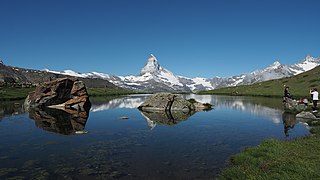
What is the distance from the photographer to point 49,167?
1867cm

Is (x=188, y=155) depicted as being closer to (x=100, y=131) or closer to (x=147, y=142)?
(x=147, y=142)

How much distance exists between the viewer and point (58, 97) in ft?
224

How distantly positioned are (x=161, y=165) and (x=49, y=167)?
739 centimetres

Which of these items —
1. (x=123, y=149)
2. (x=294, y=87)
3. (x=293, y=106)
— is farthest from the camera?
(x=294, y=87)

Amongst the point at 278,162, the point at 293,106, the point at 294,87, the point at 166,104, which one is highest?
the point at 294,87

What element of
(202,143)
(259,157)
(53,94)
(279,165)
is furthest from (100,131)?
(53,94)

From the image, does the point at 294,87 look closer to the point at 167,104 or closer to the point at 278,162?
the point at 167,104

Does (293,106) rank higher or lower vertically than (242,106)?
higher

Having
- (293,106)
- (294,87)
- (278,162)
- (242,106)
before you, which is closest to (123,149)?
(278,162)

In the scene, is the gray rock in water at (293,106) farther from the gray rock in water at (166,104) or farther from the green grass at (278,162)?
the green grass at (278,162)

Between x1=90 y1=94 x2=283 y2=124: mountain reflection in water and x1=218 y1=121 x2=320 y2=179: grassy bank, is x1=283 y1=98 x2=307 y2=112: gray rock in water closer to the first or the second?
x1=90 y1=94 x2=283 y2=124: mountain reflection in water

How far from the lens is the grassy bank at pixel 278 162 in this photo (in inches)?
591

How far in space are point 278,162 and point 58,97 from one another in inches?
2364

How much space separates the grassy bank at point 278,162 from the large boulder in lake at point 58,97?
51.2m
